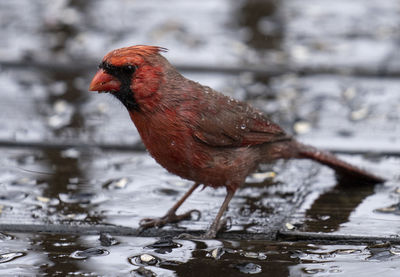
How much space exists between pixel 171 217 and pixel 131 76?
77 centimetres

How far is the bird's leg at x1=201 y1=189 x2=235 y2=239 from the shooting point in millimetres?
3602

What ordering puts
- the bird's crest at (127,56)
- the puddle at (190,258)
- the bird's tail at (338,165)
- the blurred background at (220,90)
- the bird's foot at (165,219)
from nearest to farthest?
the puddle at (190,258), the blurred background at (220,90), the bird's crest at (127,56), the bird's foot at (165,219), the bird's tail at (338,165)

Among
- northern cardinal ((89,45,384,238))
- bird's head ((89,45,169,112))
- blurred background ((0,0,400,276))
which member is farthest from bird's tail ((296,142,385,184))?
bird's head ((89,45,169,112))

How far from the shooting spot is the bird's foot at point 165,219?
3.73 meters

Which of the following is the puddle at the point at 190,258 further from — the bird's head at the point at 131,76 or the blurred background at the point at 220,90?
the bird's head at the point at 131,76

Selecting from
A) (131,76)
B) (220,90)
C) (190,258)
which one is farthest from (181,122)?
(220,90)

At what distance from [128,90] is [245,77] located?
281 centimetres

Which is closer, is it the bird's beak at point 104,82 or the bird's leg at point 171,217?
the bird's beak at point 104,82

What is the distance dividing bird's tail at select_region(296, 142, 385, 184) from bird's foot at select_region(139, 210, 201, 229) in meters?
0.80

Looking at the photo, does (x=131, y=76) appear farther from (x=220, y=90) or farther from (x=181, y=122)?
(x=220, y=90)

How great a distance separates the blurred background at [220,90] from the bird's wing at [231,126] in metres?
0.33

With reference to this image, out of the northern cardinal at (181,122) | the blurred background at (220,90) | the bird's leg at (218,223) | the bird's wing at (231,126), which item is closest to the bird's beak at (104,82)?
the northern cardinal at (181,122)

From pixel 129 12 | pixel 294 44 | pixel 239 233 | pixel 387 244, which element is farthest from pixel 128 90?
pixel 129 12

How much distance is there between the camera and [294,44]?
7.14 meters
